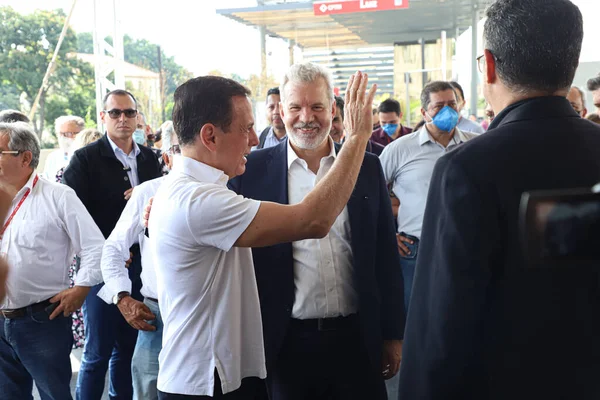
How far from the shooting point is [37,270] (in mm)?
3354

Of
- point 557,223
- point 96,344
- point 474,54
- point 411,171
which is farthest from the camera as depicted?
point 474,54

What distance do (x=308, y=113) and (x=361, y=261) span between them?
0.70m

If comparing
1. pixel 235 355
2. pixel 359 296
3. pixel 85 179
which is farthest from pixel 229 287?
pixel 85 179

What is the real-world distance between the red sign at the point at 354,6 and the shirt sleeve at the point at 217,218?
14.4 metres

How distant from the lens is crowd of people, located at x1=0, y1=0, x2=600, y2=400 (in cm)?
135

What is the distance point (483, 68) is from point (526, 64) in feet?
0.38

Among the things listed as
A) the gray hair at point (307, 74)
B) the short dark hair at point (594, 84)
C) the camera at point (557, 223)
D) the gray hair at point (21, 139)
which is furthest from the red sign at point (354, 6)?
the camera at point (557, 223)

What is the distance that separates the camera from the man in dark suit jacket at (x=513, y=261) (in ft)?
4.39

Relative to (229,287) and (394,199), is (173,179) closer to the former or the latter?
(229,287)

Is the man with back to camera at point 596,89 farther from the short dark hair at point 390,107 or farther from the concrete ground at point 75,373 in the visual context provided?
the concrete ground at point 75,373

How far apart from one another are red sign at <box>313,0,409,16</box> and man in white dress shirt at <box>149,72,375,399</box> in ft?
46.3

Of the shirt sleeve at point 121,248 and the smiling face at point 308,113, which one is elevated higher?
the smiling face at point 308,113

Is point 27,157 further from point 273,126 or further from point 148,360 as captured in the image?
point 273,126

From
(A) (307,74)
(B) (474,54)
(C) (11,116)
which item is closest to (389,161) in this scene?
(A) (307,74)
